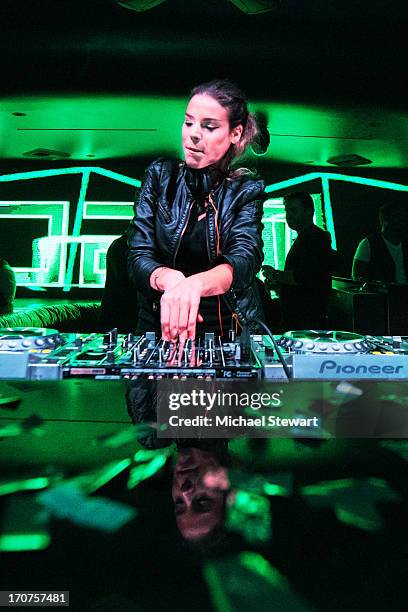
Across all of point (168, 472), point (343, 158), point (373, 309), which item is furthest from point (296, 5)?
point (168, 472)

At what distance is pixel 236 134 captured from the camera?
168 centimetres

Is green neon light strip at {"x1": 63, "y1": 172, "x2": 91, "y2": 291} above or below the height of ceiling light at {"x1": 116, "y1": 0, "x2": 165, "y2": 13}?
below

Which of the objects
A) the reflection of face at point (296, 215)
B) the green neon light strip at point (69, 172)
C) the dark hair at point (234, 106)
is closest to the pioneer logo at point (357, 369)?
the dark hair at point (234, 106)

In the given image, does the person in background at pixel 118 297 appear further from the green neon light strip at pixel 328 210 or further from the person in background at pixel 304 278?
the green neon light strip at pixel 328 210

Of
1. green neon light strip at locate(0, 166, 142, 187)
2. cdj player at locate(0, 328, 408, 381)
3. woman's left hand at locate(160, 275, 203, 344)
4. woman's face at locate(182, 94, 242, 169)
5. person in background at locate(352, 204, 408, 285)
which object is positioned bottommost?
cdj player at locate(0, 328, 408, 381)

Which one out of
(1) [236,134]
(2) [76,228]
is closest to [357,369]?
(1) [236,134]

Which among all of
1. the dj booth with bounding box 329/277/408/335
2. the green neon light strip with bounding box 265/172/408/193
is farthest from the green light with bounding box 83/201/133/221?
the dj booth with bounding box 329/277/408/335

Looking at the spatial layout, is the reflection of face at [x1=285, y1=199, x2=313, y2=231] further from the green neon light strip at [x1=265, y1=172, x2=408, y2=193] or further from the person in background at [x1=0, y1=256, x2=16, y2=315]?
the person in background at [x1=0, y1=256, x2=16, y2=315]

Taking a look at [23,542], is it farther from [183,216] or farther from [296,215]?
[296,215]

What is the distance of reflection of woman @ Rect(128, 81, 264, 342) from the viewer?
1557 mm

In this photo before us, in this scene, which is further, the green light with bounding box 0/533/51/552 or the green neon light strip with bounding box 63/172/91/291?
the green neon light strip with bounding box 63/172/91/291

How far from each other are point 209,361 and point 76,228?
400cm

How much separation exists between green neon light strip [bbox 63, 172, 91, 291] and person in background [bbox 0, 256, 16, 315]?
15.7 inches

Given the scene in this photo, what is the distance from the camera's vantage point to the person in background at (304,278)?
Answer: 417cm
